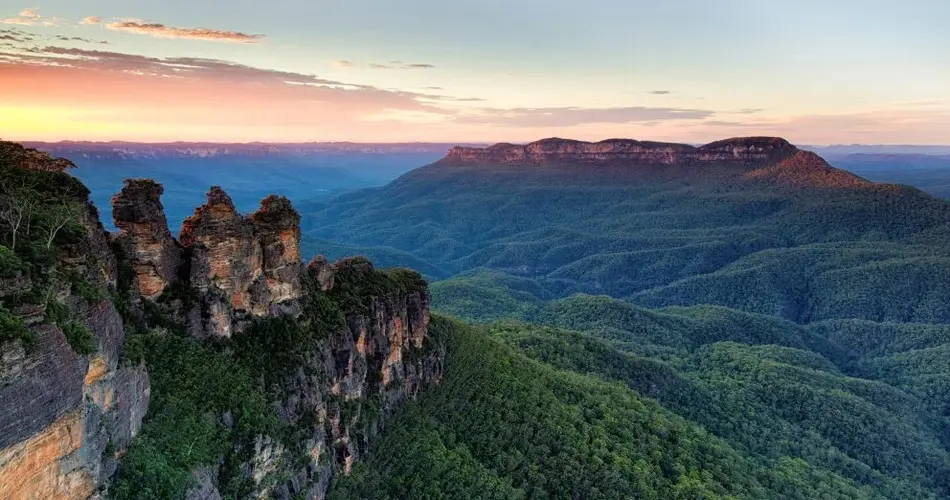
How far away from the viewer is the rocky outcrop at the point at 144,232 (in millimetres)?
31188

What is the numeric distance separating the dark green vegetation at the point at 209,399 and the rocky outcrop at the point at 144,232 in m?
1.47

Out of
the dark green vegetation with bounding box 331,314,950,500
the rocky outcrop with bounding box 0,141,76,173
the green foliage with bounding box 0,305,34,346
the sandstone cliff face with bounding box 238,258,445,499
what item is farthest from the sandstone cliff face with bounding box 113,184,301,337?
the dark green vegetation with bounding box 331,314,950,500

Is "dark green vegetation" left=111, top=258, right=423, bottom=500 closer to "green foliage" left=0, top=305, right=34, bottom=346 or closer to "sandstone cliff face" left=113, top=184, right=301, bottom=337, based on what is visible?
"sandstone cliff face" left=113, top=184, right=301, bottom=337

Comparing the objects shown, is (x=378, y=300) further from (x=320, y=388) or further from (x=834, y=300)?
(x=834, y=300)

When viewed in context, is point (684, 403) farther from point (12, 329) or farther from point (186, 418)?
point (12, 329)

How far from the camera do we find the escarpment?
20.6 m

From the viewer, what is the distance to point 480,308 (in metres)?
138

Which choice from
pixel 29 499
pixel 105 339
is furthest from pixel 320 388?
pixel 29 499

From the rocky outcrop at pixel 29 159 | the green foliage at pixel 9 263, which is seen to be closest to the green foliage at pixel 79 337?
the green foliage at pixel 9 263

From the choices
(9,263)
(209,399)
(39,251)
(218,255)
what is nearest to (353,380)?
(209,399)

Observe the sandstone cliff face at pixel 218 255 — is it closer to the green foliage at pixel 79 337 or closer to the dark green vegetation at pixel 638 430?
the green foliage at pixel 79 337

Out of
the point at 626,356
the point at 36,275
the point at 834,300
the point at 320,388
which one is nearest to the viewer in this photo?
the point at 36,275

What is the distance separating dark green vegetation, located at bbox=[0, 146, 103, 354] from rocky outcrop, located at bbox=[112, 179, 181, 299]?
3949 millimetres

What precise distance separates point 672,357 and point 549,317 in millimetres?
34700
